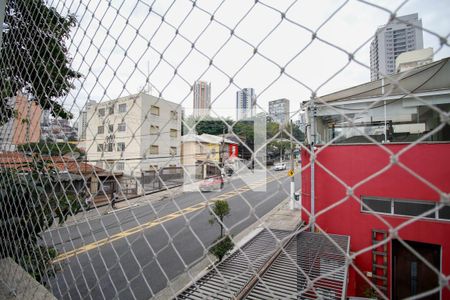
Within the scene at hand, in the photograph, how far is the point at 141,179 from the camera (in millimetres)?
861

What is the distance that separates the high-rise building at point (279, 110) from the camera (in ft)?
1.61

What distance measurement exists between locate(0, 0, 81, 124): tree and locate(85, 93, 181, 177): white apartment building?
218 millimetres

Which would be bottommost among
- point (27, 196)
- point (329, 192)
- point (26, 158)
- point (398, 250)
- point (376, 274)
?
point (376, 274)

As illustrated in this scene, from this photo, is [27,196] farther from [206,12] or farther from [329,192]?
[329,192]

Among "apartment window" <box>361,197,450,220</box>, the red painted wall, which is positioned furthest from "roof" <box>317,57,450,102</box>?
"apartment window" <box>361,197,450,220</box>

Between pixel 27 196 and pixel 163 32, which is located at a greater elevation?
pixel 163 32

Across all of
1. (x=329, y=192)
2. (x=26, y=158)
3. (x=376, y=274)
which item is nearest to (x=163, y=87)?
→ (x=26, y=158)

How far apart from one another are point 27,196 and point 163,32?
0.99 meters

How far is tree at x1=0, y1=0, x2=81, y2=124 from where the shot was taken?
986mm

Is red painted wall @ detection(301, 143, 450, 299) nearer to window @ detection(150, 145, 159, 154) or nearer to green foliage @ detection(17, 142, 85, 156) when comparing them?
window @ detection(150, 145, 159, 154)

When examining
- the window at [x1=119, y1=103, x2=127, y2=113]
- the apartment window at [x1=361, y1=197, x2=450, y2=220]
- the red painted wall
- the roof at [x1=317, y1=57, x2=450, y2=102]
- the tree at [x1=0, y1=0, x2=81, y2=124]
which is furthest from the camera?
the apartment window at [x1=361, y1=197, x2=450, y2=220]

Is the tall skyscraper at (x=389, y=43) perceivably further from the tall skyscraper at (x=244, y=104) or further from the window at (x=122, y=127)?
the window at (x=122, y=127)

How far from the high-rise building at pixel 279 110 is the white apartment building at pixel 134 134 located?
24 cm

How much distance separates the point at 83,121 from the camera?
880 mm
